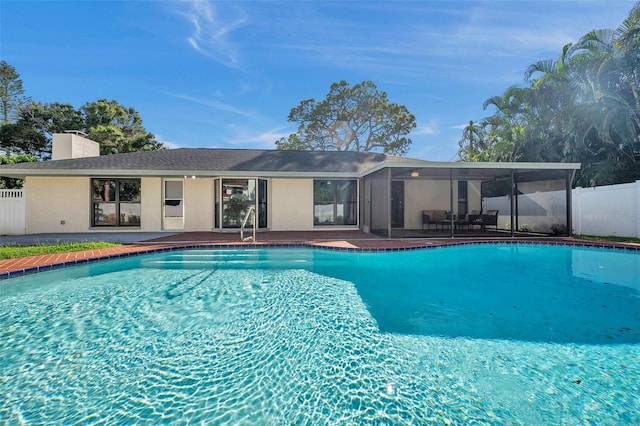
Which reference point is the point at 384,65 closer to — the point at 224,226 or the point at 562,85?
the point at 562,85

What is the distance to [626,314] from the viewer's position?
4195 millimetres

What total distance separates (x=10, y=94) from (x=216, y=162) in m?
29.9

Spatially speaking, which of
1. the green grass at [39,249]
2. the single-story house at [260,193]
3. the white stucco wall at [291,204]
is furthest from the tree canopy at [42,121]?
the green grass at [39,249]

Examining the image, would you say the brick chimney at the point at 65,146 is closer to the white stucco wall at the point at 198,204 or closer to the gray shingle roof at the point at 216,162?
the gray shingle roof at the point at 216,162

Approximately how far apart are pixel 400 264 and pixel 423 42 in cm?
1136

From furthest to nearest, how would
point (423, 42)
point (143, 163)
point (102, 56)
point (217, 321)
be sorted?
point (102, 56) → point (423, 42) → point (143, 163) → point (217, 321)

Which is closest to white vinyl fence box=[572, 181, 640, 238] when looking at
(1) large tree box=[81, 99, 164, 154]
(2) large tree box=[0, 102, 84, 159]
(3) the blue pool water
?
(3) the blue pool water

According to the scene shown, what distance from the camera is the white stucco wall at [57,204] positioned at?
1161cm

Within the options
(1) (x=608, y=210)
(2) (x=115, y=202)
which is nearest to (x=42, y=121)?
(2) (x=115, y=202)

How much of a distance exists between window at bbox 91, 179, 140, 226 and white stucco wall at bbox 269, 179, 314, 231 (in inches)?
222

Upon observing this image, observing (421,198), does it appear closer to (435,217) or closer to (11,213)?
(435,217)

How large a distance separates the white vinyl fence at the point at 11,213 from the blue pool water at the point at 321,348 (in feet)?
26.3

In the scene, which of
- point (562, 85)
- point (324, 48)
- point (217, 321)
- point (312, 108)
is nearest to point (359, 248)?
point (217, 321)

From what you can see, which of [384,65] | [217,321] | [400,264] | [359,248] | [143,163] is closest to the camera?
[217,321]
